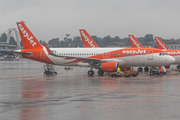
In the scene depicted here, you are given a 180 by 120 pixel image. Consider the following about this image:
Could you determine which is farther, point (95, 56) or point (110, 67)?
point (95, 56)

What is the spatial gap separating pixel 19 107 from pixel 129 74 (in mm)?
20943

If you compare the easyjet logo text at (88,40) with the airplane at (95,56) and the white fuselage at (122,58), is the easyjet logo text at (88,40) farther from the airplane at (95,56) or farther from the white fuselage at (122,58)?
the white fuselage at (122,58)

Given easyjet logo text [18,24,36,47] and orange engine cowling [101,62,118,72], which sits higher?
easyjet logo text [18,24,36,47]

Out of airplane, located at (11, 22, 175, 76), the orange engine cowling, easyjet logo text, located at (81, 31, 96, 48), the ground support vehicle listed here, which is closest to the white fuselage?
airplane, located at (11, 22, 175, 76)

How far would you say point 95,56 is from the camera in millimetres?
38812

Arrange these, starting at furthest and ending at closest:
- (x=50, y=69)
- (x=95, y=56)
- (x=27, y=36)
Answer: (x=50, y=69) < (x=27, y=36) < (x=95, y=56)

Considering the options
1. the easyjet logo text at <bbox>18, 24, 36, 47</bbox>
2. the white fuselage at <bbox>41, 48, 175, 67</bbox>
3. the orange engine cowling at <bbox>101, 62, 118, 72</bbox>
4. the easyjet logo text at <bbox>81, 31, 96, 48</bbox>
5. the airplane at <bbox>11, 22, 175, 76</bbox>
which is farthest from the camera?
the easyjet logo text at <bbox>81, 31, 96, 48</bbox>

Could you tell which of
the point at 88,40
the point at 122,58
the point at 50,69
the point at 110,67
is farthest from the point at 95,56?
the point at 88,40

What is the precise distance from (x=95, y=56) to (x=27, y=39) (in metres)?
10.6

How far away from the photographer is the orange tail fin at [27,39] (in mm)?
39625

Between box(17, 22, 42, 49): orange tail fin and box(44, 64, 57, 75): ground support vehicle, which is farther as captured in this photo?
box(17, 22, 42, 49): orange tail fin

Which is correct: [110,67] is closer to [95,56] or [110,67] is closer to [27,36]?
[95,56]

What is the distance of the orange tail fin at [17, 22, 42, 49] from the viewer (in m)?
39.6

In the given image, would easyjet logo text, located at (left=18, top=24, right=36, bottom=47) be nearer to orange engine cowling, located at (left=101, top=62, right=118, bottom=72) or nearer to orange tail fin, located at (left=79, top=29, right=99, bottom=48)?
orange engine cowling, located at (left=101, top=62, right=118, bottom=72)
